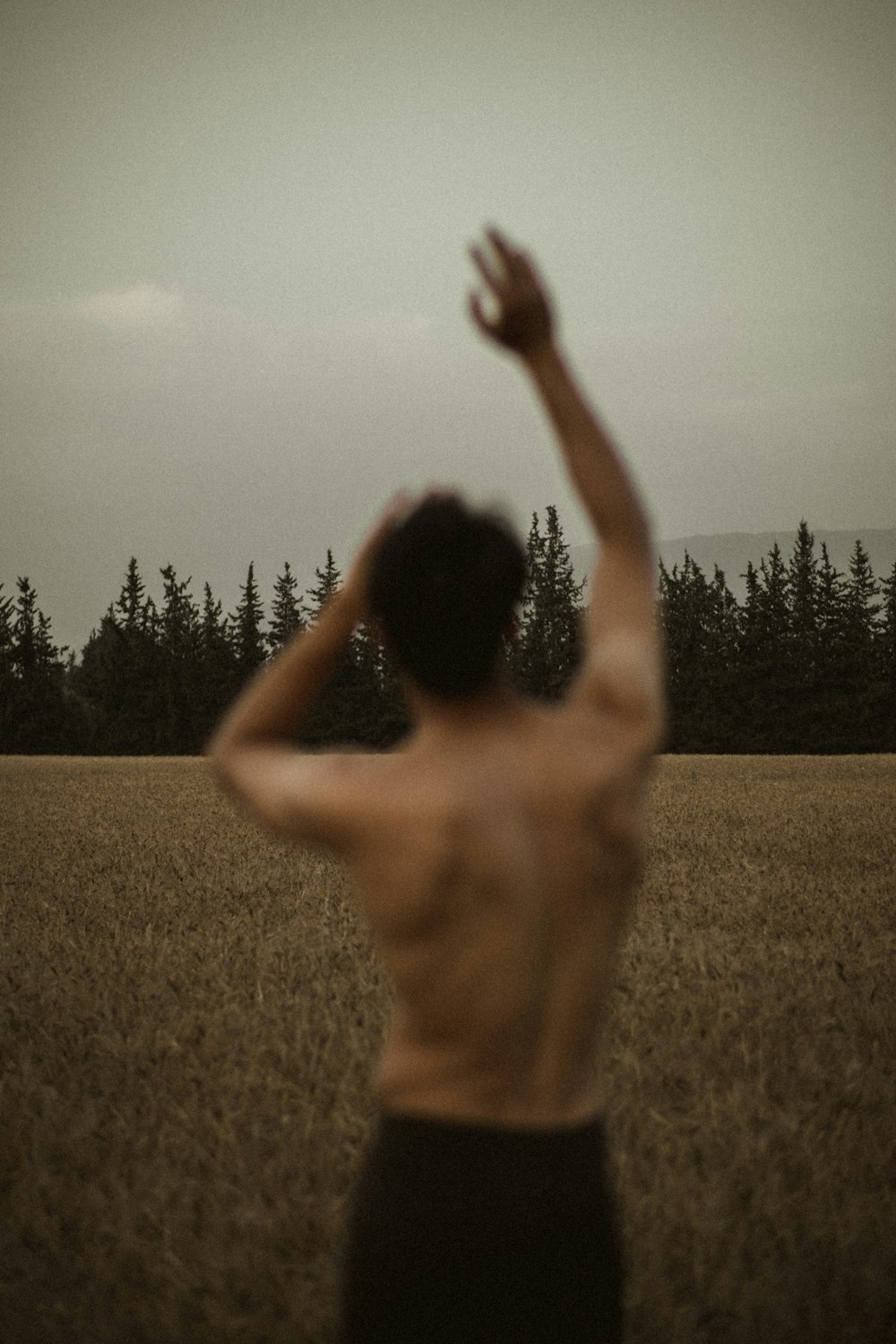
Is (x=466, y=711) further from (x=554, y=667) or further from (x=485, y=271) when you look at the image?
(x=554, y=667)

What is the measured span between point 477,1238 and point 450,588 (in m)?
0.96

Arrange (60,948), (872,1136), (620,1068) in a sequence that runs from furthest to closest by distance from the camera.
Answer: (60,948) < (620,1068) < (872,1136)

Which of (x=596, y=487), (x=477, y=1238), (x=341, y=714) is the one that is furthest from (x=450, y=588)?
(x=341, y=714)

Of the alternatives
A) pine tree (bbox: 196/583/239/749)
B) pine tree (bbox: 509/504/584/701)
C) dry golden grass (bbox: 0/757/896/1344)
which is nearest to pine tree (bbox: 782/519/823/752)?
pine tree (bbox: 509/504/584/701)

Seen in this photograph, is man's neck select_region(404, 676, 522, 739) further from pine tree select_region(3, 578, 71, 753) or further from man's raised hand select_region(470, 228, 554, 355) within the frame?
pine tree select_region(3, 578, 71, 753)

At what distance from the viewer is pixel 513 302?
170 centimetres

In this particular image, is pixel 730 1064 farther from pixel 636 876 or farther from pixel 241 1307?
pixel 636 876

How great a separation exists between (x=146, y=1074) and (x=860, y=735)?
6841 centimetres

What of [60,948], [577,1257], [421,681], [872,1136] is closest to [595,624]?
[421,681]

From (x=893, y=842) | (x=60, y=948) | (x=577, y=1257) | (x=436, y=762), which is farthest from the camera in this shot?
(x=893, y=842)

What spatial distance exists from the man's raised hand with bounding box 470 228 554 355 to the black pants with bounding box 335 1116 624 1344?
3.86 feet

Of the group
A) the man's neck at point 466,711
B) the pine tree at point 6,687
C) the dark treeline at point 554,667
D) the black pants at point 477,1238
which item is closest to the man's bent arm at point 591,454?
the man's neck at point 466,711

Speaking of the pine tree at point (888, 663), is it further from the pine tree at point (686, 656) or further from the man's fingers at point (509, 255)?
the man's fingers at point (509, 255)

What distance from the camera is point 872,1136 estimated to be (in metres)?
4.91
